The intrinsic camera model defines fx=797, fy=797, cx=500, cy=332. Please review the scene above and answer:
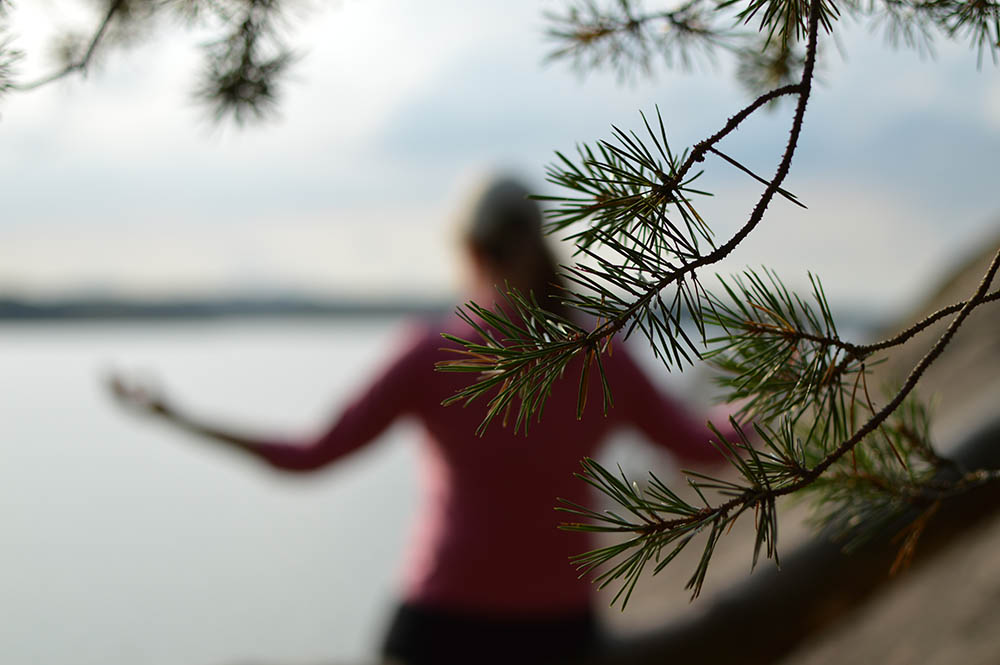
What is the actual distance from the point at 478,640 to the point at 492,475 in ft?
0.98

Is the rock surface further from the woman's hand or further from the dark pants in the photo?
the woman's hand

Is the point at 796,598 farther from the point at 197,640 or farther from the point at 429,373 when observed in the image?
the point at 197,640

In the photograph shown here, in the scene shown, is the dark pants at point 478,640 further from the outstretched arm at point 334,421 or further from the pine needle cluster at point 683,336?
the pine needle cluster at point 683,336

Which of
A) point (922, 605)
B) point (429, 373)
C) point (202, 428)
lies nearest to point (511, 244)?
point (429, 373)

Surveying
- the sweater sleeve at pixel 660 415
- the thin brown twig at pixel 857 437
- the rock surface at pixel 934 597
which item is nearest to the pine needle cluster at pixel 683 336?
the thin brown twig at pixel 857 437

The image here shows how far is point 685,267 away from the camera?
40 centimetres

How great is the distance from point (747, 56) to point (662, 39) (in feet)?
0.64

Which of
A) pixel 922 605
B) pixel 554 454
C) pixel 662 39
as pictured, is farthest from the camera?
pixel 922 605

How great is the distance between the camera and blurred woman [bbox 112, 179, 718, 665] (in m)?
1.43

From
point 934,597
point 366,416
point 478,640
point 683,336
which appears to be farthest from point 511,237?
point 934,597

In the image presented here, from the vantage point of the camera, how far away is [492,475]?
4.77 ft

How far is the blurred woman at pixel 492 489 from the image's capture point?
56.5 inches

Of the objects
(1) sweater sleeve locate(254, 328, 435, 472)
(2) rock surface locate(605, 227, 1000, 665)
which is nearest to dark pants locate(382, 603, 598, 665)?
(2) rock surface locate(605, 227, 1000, 665)

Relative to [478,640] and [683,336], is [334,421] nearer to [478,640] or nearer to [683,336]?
[478,640]
